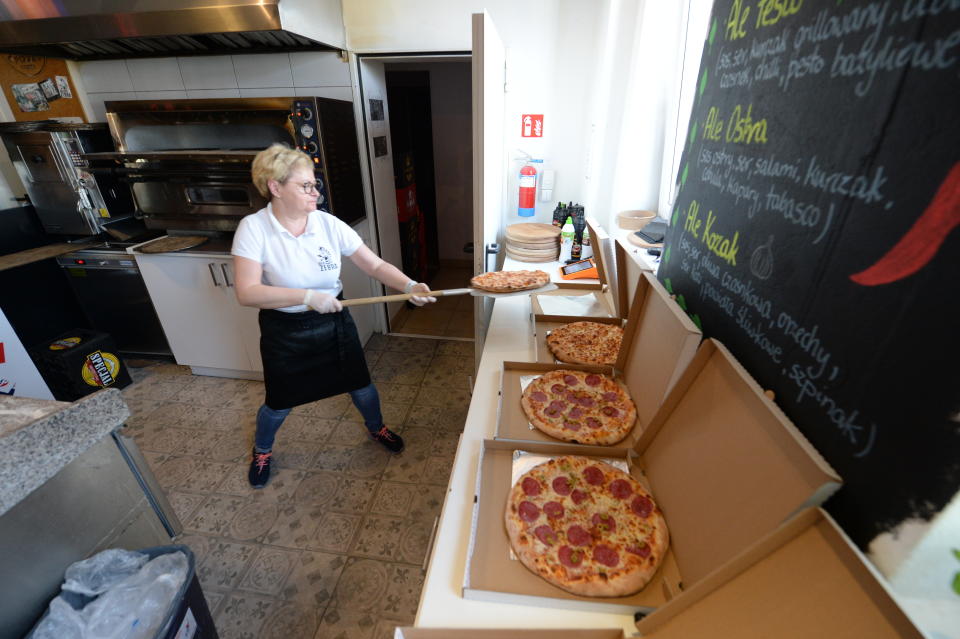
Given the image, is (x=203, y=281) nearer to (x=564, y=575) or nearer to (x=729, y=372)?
(x=564, y=575)

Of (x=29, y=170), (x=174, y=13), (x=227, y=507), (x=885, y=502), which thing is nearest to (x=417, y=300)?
(x=227, y=507)

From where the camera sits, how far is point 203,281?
8.59ft

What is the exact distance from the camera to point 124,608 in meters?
0.99

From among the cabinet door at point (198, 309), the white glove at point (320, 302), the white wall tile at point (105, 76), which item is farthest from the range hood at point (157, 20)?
the white glove at point (320, 302)

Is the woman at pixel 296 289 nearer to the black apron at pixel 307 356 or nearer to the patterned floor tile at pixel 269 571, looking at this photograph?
the black apron at pixel 307 356

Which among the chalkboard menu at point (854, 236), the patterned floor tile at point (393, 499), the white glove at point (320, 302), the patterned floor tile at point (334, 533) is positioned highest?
the chalkboard menu at point (854, 236)

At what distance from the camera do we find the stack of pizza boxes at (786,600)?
18.6 inches

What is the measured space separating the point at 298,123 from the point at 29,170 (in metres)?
1.93

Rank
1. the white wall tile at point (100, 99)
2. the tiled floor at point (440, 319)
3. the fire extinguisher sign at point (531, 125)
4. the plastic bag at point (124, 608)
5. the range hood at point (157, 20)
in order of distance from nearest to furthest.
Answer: the plastic bag at point (124, 608)
the range hood at point (157, 20)
the fire extinguisher sign at point (531, 125)
the white wall tile at point (100, 99)
the tiled floor at point (440, 319)

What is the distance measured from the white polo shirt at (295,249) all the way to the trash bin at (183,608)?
0.93m

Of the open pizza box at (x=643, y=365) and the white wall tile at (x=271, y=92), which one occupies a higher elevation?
the white wall tile at (x=271, y=92)

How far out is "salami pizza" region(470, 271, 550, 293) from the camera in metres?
1.63

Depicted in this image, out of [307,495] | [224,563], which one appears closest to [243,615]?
[224,563]

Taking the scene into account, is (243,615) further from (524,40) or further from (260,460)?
(524,40)
